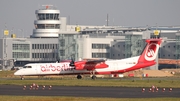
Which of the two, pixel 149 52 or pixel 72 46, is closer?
pixel 149 52

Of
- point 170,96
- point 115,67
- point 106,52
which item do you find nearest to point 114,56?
point 106,52

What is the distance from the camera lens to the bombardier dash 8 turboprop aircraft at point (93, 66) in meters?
97.5

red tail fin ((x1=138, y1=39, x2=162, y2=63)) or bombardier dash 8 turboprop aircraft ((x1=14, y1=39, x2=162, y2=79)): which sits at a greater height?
red tail fin ((x1=138, y1=39, x2=162, y2=63))

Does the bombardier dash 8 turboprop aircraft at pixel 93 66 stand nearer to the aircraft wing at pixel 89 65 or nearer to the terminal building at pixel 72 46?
the aircraft wing at pixel 89 65

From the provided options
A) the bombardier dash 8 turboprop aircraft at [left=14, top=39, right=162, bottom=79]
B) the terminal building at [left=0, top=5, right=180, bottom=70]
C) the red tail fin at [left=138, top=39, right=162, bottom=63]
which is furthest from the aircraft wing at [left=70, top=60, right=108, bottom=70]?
the terminal building at [left=0, top=5, right=180, bottom=70]

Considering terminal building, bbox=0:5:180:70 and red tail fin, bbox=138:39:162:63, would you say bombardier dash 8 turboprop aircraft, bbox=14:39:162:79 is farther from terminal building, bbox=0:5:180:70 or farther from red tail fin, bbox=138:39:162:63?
terminal building, bbox=0:5:180:70

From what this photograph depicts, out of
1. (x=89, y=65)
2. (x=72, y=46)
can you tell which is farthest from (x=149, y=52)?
(x=72, y=46)

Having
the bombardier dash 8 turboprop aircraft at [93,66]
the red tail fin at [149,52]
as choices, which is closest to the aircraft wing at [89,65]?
the bombardier dash 8 turboprop aircraft at [93,66]

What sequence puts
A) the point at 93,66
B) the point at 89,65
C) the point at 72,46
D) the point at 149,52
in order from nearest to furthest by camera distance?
1. the point at 89,65
2. the point at 93,66
3. the point at 149,52
4. the point at 72,46

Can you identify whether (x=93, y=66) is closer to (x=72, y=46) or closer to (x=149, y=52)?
(x=149, y=52)

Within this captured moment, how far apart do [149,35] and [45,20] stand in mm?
35555

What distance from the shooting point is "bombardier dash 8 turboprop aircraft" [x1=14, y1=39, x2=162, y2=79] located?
9750cm

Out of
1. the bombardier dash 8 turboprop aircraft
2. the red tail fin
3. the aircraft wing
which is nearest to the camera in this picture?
the bombardier dash 8 turboprop aircraft

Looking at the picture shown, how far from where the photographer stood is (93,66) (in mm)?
100625
